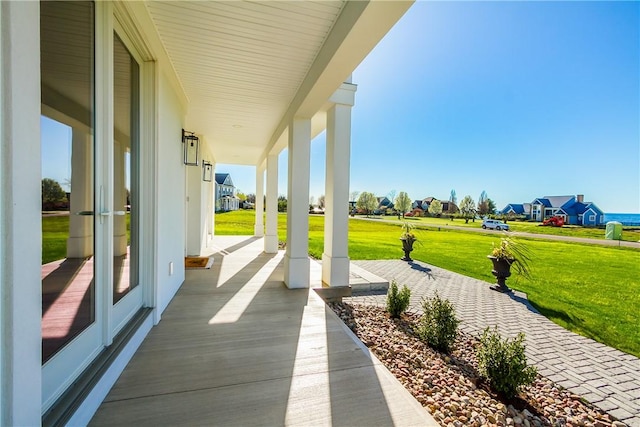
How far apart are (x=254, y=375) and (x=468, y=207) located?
3216cm

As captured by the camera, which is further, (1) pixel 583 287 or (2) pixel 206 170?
(2) pixel 206 170

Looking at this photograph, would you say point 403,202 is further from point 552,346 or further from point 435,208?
point 552,346

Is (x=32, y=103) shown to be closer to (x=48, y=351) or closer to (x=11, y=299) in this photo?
(x=11, y=299)

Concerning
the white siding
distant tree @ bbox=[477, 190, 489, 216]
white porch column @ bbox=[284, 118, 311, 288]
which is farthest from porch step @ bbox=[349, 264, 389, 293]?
distant tree @ bbox=[477, 190, 489, 216]

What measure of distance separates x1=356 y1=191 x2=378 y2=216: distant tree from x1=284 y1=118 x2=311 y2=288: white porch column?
3150cm

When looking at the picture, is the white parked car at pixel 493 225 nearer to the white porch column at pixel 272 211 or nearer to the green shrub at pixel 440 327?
the white porch column at pixel 272 211

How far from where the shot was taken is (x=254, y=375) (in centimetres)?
200

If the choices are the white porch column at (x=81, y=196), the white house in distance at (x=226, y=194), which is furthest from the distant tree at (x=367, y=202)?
the white porch column at (x=81, y=196)

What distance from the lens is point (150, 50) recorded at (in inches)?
98.7

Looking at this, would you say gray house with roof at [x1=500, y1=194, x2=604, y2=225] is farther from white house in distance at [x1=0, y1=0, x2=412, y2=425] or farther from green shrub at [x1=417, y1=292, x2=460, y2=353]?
white house in distance at [x1=0, y1=0, x2=412, y2=425]

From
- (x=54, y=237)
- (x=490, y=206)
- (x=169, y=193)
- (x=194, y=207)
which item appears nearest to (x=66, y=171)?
(x=54, y=237)

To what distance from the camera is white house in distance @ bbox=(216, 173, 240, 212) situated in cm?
3021

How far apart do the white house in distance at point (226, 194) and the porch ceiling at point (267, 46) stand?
88.6ft

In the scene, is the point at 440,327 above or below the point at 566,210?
below
